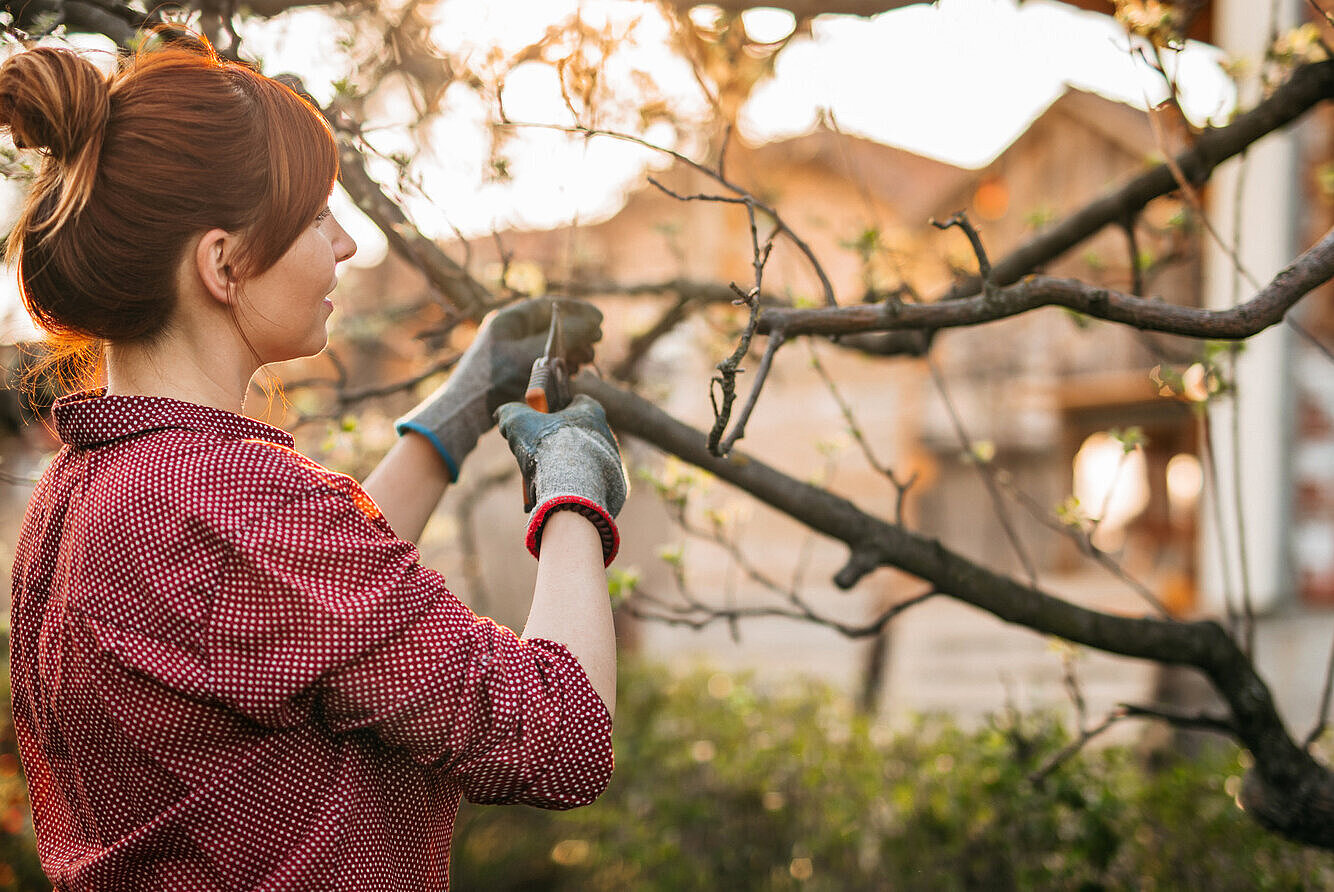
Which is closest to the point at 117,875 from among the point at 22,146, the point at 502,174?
the point at 22,146

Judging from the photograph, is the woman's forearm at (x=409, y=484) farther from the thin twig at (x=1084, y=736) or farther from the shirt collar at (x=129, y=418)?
the thin twig at (x=1084, y=736)

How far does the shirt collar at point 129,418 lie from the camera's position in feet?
3.73

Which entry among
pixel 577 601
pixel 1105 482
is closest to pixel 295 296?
pixel 577 601

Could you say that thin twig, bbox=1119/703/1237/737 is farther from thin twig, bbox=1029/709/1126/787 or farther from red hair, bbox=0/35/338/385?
red hair, bbox=0/35/338/385

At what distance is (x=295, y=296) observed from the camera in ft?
4.06

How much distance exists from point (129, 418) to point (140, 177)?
28cm

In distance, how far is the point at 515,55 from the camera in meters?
2.26

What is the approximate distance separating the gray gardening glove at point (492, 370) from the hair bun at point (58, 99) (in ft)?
2.10

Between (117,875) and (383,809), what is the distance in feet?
0.98

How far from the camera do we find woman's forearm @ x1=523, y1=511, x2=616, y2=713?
1.15 metres

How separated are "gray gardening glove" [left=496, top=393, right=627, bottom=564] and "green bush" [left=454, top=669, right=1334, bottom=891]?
84.0 inches

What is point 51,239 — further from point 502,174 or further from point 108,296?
point 502,174

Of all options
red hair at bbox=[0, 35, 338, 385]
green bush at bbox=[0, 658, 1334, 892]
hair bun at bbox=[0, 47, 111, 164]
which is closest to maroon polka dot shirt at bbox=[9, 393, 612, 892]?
red hair at bbox=[0, 35, 338, 385]

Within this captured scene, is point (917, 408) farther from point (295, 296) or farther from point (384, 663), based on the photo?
point (384, 663)
